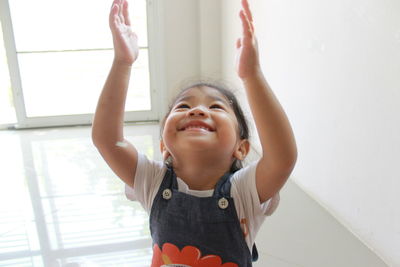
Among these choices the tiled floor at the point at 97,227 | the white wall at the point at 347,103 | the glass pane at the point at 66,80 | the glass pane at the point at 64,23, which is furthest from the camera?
the glass pane at the point at 66,80

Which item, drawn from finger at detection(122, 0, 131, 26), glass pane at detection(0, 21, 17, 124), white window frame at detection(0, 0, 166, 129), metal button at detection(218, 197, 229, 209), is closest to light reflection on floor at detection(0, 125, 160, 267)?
white window frame at detection(0, 0, 166, 129)

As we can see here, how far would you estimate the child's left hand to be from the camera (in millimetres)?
628

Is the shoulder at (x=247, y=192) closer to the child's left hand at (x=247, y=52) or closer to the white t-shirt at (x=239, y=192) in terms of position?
the white t-shirt at (x=239, y=192)

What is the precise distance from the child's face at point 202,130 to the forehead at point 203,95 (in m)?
0.02

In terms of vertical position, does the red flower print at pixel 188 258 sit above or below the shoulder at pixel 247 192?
below

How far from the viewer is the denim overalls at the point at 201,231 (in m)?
0.70

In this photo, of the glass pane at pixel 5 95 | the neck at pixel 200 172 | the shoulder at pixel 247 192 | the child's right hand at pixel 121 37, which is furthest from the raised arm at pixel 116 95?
the glass pane at pixel 5 95

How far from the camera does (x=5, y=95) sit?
10.5 ft

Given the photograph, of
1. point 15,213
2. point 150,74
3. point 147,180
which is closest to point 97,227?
point 15,213

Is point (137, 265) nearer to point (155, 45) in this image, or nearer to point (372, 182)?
point (372, 182)

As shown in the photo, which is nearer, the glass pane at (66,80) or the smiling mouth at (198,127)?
the smiling mouth at (198,127)

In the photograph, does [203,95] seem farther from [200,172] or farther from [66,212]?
[66,212]

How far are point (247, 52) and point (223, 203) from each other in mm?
261

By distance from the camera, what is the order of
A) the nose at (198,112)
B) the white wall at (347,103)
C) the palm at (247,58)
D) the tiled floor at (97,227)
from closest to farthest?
1. the palm at (247,58)
2. the nose at (198,112)
3. the white wall at (347,103)
4. the tiled floor at (97,227)
